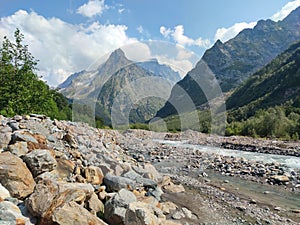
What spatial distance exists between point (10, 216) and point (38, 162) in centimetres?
258

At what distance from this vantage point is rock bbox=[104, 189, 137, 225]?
533 cm

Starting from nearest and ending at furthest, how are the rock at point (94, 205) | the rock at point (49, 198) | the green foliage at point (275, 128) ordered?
the rock at point (49, 198), the rock at point (94, 205), the green foliage at point (275, 128)

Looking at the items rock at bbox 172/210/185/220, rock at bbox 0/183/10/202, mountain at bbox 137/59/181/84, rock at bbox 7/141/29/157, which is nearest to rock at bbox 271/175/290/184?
rock at bbox 172/210/185/220

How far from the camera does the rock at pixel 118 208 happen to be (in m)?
5.33

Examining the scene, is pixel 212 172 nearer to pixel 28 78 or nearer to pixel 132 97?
pixel 28 78

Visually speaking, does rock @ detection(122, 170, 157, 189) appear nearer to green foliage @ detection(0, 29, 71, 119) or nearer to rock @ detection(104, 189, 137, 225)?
rock @ detection(104, 189, 137, 225)

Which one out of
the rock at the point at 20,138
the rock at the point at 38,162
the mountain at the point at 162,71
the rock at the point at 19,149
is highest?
the mountain at the point at 162,71

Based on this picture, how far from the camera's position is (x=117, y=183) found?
7.63 m

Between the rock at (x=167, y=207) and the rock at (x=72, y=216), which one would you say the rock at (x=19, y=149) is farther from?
the rock at (x=167, y=207)

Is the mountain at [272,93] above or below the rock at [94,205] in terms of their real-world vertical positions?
above

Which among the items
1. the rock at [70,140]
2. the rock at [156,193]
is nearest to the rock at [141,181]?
the rock at [156,193]

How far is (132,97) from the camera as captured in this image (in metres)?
39.0

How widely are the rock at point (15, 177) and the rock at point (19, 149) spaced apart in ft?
2.36

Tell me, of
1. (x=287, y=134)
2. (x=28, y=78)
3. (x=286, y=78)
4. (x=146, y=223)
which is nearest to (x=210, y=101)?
(x=286, y=78)
